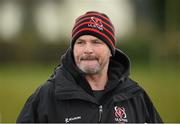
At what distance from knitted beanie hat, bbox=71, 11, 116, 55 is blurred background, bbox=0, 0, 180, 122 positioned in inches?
433

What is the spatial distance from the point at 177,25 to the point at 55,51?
280 inches

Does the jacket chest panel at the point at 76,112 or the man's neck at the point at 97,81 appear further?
the man's neck at the point at 97,81

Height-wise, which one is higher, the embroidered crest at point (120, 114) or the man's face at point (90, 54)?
the man's face at point (90, 54)

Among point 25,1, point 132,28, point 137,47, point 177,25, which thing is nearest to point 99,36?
point 177,25

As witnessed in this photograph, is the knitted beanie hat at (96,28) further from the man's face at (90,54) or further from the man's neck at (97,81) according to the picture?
the man's neck at (97,81)

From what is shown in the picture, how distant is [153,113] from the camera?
6.19m

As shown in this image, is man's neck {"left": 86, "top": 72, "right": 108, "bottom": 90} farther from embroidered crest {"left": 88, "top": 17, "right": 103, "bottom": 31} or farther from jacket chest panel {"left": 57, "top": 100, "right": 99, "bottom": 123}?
embroidered crest {"left": 88, "top": 17, "right": 103, "bottom": 31}

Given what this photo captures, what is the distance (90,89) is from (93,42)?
1.18 feet

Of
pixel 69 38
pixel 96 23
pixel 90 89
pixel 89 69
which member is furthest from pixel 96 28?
pixel 69 38

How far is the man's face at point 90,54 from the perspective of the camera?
5.79m

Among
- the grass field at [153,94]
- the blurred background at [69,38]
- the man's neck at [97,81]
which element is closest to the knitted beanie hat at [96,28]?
the man's neck at [97,81]

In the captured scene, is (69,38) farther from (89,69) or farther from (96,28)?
(89,69)

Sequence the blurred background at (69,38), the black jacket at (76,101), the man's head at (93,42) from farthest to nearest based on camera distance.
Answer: the blurred background at (69,38) → the man's head at (93,42) → the black jacket at (76,101)

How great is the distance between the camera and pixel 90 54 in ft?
19.1
